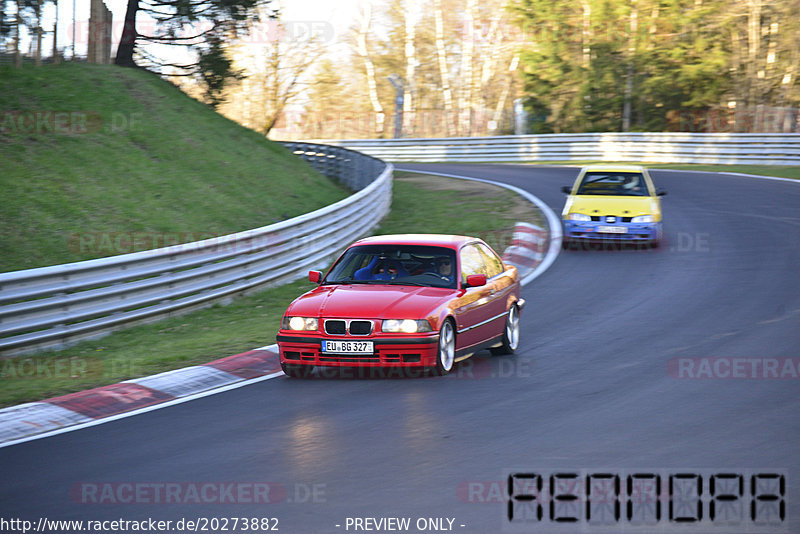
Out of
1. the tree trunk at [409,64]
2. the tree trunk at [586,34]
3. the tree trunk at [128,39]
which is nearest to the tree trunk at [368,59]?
the tree trunk at [409,64]

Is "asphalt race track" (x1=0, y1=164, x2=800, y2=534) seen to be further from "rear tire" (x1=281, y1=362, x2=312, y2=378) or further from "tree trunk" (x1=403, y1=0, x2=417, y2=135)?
"tree trunk" (x1=403, y1=0, x2=417, y2=135)

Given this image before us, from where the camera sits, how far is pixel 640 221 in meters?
18.9

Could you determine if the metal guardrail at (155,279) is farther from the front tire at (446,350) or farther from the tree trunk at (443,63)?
the tree trunk at (443,63)

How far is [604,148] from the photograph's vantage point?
41625 mm

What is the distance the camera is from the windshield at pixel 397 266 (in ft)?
33.6

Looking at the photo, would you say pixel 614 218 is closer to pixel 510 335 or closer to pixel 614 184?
pixel 614 184

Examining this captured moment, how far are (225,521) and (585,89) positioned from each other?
49.5 meters

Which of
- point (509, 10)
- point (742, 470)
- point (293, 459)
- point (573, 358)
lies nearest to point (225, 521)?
point (293, 459)

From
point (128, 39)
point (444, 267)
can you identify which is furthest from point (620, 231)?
point (128, 39)

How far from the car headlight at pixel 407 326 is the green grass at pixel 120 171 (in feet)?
24.8

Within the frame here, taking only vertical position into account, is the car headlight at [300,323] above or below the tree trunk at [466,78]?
below

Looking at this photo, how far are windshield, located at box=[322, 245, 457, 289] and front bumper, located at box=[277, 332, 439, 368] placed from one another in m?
1.05

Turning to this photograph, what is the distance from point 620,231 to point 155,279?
9.53 meters

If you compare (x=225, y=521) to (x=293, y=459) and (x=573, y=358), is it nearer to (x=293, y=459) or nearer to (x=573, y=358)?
(x=293, y=459)
